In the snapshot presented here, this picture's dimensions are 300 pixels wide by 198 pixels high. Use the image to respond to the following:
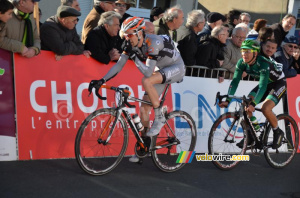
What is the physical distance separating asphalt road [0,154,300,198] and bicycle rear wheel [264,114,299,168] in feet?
1.03

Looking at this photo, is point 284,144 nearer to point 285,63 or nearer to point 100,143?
point 285,63

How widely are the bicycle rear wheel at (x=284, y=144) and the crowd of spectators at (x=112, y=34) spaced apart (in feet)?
4.20

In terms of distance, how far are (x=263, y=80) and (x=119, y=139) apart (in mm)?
2384

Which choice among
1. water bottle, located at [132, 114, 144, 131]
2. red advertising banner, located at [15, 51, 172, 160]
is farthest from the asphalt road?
water bottle, located at [132, 114, 144, 131]

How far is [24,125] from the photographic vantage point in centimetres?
613

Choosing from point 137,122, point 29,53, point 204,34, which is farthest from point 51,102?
point 204,34

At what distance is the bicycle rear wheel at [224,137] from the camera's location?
21.9 ft

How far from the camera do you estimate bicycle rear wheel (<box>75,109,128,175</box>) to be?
5.58 metres

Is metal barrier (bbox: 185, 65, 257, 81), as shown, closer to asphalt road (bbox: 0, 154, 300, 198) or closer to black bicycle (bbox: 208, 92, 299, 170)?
black bicycle (bbox: 208, 92, 299, 170)

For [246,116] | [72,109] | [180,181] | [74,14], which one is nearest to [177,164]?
[180,181]

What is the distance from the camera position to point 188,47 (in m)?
7.62

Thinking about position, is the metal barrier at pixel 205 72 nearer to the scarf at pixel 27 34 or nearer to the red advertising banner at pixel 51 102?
the red advertising banner at pixel 51 102

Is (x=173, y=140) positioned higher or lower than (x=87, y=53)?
lower

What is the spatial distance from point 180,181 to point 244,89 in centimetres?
297
